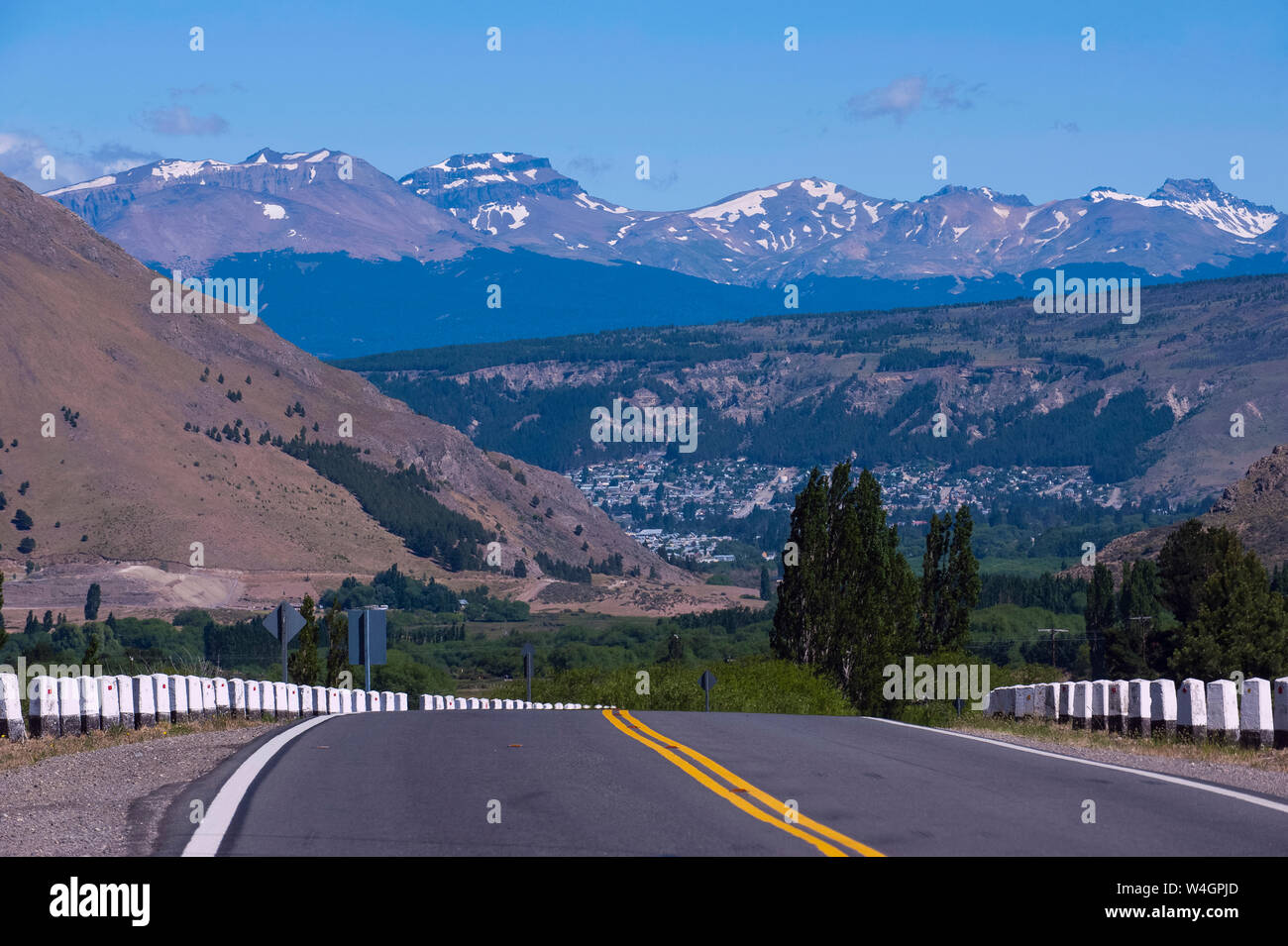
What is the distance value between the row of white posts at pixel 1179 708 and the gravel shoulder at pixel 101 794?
11.6 metres

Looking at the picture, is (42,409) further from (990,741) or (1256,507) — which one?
(990,741)

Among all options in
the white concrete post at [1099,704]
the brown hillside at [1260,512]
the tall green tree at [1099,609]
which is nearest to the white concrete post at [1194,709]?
the white concrete post at [1099,704]

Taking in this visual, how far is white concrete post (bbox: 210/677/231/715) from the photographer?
85.3ft

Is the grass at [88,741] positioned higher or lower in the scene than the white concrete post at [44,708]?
lower

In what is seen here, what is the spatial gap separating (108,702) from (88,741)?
1826mm

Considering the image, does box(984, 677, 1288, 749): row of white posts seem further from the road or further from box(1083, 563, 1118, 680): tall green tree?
box(1083, 563, 1118, 680): tall green tree

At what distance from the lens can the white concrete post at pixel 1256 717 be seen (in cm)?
1959

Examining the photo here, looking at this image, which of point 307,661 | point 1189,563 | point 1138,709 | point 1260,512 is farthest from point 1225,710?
point 1260,512

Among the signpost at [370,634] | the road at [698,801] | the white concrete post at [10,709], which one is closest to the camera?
the road at [698,801]

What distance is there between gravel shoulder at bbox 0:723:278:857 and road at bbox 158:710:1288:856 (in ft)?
1.16

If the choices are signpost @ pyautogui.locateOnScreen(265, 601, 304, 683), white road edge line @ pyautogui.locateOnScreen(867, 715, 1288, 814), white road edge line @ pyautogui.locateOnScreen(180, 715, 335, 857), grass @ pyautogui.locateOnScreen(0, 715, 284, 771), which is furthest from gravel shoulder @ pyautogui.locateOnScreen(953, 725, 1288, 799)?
Result: signpost @ pyautogui.locateOnScreen(265, 601, 304, 683)

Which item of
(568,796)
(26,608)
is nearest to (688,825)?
(568,796)

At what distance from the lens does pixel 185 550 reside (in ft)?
574

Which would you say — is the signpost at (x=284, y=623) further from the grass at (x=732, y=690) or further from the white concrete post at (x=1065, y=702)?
the white concrete post at (x=1065, y=702)
